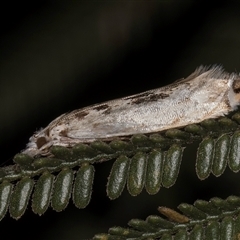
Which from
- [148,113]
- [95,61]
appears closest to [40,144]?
[148,113]

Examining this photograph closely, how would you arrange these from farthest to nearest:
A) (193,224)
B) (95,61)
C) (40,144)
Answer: (95,61) < (40,144) < (193,224)

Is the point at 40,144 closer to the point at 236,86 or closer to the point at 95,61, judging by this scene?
the point at 236,86

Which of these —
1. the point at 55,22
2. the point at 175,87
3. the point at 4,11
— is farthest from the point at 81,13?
the point at 175,87

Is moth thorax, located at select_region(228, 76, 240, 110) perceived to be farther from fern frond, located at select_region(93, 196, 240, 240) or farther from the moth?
fern frond, located at select_region(93, 196, 240, 240)

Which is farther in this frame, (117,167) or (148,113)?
(148,113)

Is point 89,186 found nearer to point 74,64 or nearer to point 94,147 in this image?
point 94,147

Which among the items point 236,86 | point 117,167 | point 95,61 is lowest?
point 117,167

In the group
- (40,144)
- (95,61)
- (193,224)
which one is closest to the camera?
(193,224)

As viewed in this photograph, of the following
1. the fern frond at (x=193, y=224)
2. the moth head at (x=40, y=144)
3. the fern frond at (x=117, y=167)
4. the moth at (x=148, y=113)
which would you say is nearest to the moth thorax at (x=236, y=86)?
the moth at (x=148, y=113)
